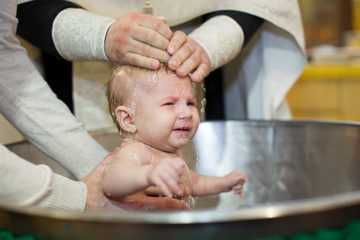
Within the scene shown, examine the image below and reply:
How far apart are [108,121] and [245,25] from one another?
1.13 ft

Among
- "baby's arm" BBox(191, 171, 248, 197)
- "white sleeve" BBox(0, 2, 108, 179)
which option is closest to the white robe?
"white sleeve" BBox(0, 2, 108, 179)

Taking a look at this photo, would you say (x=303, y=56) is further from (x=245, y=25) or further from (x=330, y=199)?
(x=330, y=199)

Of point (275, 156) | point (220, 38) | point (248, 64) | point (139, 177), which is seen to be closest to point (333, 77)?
point (248, 64)

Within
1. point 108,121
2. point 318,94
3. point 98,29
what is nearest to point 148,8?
point 98,29

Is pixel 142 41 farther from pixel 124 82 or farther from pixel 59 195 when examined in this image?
pixel 59 195

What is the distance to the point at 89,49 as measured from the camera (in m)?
0.66

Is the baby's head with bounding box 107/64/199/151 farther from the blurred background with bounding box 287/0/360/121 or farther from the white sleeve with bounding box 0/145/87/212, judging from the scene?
the blurred background with bounding box 287/0/360/121

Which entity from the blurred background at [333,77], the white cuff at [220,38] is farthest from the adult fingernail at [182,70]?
the blurred background at [333,77]

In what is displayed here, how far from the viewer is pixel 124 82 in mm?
609

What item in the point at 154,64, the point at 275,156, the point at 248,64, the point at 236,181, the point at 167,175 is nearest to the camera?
the point at 167,175

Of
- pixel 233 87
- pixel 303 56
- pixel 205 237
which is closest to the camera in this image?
pixel 205 237

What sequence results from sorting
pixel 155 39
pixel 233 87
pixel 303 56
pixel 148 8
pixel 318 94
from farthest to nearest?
1. pixel 318 94
2. pixel 233 87
3. pixel 303 56
4. pixel 148 8
5. pixel 155 39

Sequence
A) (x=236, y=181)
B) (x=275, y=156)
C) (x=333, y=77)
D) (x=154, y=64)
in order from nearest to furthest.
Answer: (x=154, y=64), (x=236, y=181), (x=275, y=156), (x=333, y=77)

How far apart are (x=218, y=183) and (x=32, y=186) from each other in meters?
0.33
